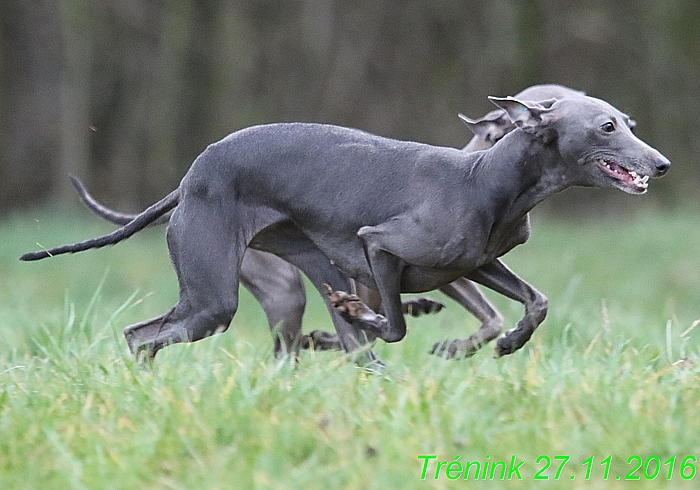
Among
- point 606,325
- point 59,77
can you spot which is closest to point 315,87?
point 59,77

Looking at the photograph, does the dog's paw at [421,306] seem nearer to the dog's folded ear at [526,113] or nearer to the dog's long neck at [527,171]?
the dog's long neck at [527,171]

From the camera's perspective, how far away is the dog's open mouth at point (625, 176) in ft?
13.5

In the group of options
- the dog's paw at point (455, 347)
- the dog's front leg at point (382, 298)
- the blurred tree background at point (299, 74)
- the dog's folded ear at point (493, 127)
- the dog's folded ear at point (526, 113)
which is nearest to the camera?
the dog's folded ear at point (526, 113)

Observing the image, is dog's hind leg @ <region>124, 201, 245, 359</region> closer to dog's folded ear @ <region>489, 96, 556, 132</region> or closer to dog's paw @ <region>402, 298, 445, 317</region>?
dog's paw @ <region>402, 298, 445, 317</region>

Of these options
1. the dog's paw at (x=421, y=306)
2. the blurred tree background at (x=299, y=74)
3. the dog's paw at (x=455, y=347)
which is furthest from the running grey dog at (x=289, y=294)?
the blurred tree background at (x=299, y=74)

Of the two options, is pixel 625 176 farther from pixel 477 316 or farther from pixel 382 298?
pixel 477 316

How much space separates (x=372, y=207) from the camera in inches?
181

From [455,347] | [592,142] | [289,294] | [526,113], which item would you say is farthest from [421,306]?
[592,142]

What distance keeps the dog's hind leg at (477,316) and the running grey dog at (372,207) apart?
0.32 meters

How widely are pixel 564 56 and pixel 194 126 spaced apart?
5.11 metres

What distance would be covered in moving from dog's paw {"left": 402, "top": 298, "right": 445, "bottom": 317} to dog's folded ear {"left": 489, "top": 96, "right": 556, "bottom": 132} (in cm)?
136

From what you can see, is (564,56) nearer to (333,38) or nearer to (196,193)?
(333,38)

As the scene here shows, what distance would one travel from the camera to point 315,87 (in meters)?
14.4

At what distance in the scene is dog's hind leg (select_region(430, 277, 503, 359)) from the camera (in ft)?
16.6
